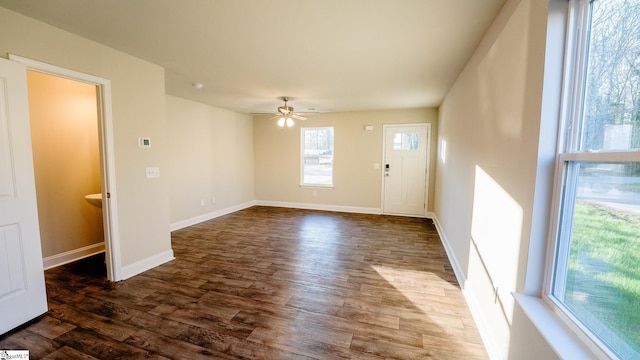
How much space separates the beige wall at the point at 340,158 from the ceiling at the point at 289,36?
6.78 ft

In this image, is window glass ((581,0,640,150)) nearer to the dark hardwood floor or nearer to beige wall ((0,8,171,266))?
the dark hardwood floor

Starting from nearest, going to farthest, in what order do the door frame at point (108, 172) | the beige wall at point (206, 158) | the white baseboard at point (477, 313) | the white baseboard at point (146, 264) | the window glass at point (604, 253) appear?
the window glass at point (604, 253)
the white baseboard at point (477, 313)
the door frame at point (108, 172)
the white baseboard at point (146, 264)
the beige wall at point (206, 158)

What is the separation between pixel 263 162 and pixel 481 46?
538cm

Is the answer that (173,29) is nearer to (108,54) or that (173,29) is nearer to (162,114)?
(108,54)

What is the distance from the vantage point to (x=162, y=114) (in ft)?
10.2

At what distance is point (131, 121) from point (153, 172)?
0.60 metres

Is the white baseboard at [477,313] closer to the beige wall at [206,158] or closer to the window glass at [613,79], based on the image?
the window glass at [613,79]

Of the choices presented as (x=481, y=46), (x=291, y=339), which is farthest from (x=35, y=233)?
(x=481, y=46)

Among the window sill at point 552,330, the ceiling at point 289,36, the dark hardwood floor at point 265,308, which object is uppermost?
the ceiling at point 289,36

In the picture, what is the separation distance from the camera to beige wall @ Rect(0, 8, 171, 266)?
2.18m

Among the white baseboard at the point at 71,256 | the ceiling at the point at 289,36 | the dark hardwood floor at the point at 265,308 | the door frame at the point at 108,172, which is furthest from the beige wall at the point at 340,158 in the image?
the door frame at the point at 108,172

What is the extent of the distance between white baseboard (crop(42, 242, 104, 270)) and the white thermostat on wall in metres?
1.71

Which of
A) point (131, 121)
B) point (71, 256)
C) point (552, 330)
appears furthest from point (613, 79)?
point (71, 256)

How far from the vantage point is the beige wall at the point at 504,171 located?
129 centimetres
